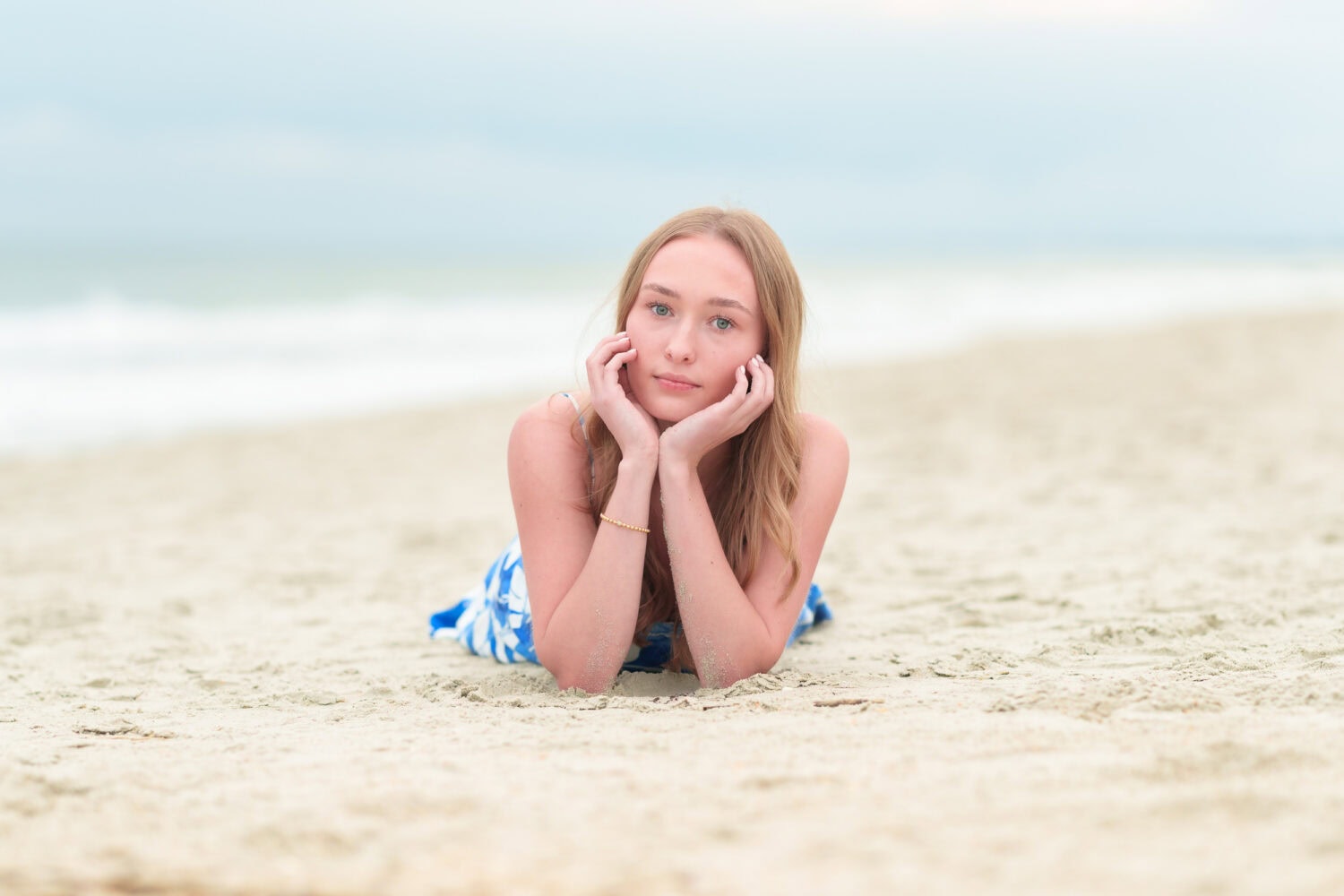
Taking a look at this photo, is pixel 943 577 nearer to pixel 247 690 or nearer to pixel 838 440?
pixel 838 440

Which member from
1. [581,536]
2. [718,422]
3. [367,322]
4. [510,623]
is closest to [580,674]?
[581,536]

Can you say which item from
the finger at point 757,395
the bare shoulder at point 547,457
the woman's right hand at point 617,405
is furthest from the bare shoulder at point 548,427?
the finger at point 757,395

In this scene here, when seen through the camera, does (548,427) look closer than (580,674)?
No

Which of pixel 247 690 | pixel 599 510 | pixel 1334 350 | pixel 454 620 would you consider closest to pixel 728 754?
pixel 599 510

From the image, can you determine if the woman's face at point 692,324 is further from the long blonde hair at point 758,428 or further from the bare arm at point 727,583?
the bare arm at point 727,583

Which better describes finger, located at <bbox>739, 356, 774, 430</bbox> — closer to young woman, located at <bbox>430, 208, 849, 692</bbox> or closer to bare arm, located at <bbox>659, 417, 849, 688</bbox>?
young woman, located at <bbox>430, 208, 849, 692</bbox>

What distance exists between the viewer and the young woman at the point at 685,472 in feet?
10.1

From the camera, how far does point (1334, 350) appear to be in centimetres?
1245

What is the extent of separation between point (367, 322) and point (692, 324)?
1827 centimetres

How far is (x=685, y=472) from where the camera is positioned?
310 centimetres

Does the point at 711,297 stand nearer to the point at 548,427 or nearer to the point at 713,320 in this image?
the point at 713,320

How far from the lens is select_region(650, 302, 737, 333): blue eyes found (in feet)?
10.3

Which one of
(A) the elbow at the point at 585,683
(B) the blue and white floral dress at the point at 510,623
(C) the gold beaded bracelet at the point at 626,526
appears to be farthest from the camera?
(B) the blue and white floral dress at the point at 510,623

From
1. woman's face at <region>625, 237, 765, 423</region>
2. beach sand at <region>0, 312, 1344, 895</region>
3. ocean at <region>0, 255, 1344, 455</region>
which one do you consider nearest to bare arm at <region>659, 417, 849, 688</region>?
beach sand at <region>0, 312, 1344, 895</region>
